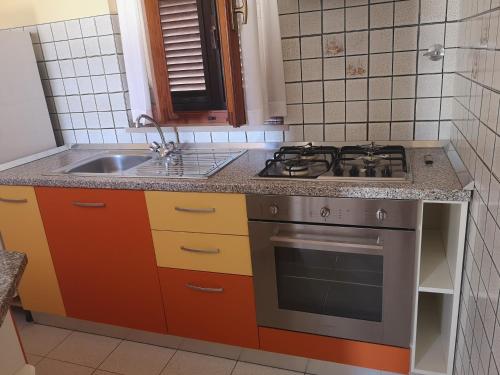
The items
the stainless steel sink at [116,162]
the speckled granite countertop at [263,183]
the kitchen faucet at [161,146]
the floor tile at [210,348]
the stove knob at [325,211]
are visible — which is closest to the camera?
the speckled granite countertop at [263,183]

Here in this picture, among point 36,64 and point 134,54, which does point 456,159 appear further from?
point 36,64

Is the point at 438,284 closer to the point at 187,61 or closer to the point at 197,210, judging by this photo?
the point at 197,210

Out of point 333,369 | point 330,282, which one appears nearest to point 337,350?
point 333,369

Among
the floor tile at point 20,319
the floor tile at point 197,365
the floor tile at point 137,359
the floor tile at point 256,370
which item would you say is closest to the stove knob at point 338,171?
the floor tile at point 256,370

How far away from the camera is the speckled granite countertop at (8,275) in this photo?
0.82 meters

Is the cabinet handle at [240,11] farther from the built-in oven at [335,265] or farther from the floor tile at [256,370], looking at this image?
the floor tile at [256,370]

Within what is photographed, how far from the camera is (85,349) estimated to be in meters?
2.12

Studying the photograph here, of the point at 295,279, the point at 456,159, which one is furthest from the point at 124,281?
the point at 456,159

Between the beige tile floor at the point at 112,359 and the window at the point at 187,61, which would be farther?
the window at the point at 187,61

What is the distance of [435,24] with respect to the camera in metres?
1.76

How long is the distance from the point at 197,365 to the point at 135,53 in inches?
61.1

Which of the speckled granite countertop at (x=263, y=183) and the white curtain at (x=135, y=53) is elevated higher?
the white curtain at (x=135, y=53)

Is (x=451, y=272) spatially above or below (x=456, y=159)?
below

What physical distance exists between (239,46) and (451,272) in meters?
Result: 1.26
